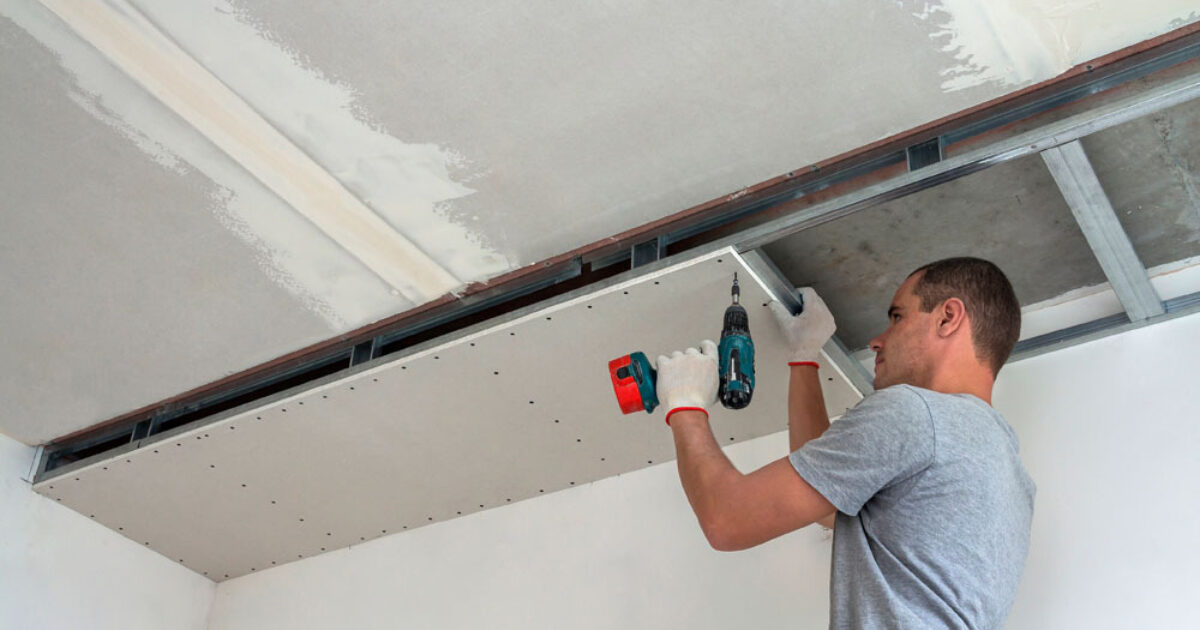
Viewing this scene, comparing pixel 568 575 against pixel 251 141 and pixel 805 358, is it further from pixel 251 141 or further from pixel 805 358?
pixel 251 141

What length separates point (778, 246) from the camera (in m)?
2.52

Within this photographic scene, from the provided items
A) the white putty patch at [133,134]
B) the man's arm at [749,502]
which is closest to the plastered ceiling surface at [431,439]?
the man's arm at [749,502]

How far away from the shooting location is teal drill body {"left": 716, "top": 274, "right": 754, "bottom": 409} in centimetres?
210

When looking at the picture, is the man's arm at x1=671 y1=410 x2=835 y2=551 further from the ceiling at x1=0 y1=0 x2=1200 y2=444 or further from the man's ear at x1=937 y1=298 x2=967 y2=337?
the ceiling at x1=0 y1=0 x2=1200 y2=444

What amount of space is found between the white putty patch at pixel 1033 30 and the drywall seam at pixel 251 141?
116 centimetres

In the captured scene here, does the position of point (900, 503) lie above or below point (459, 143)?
below

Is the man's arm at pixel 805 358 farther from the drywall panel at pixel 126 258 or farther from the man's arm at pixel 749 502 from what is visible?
the drywall panel at pixel 126 258

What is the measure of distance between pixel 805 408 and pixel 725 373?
32 cm

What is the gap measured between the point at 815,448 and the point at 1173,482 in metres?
0.91

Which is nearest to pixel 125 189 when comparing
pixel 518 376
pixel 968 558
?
pixel 518 376

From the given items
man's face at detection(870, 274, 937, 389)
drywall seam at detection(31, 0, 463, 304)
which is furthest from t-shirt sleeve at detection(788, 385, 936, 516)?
drywall seam at detection(31, 0, 463, 304)

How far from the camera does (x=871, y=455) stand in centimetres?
178

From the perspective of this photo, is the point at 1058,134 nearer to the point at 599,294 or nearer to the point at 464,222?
the point at 599,294

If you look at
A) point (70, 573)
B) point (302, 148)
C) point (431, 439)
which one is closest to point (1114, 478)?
point (431, 439)
